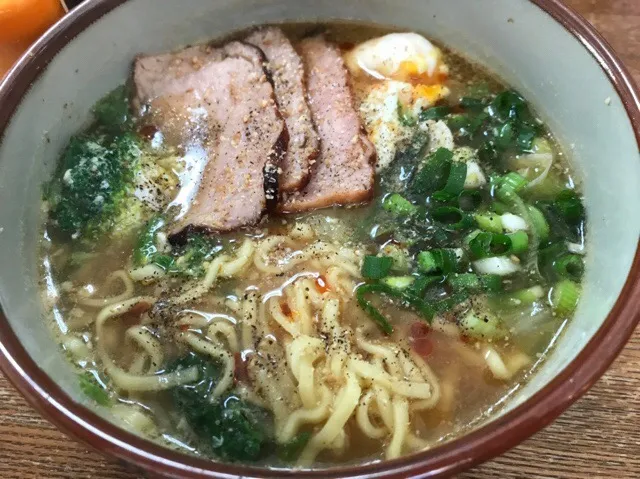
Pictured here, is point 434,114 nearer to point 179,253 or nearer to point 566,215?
point 566,215

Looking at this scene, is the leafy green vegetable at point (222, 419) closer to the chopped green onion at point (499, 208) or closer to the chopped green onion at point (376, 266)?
the chopped green onion at point (376, 266)

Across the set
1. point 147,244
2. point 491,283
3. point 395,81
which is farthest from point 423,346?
point 395,81

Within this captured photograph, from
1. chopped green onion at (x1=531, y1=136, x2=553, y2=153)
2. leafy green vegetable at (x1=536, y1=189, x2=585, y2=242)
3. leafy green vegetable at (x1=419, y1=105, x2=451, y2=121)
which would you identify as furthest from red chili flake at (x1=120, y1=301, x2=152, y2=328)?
chopped green onion at (x1=531, y1=136, x2=553, y2=153)

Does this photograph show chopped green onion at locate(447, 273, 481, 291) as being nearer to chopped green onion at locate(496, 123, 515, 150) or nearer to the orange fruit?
chopped green onion at locate(496, 123, 515, 150)

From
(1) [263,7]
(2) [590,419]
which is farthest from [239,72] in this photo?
(2) [590,419]

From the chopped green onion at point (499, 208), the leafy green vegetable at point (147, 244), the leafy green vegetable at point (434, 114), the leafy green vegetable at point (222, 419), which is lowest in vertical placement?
the leafy green vegetable at point (222, 419)

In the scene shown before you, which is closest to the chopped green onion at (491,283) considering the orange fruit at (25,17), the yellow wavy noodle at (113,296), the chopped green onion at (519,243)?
the chopped green onion at (519,243)
